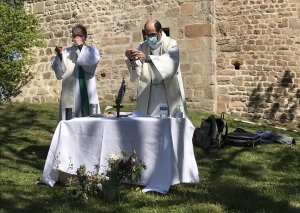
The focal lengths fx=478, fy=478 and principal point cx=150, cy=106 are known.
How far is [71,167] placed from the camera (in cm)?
465

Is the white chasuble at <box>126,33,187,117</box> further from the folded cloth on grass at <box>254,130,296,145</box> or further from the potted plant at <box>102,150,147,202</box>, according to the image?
the folded cloth on grass at <box>254,130,296,145</box>

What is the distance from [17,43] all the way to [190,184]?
10495 millimetres

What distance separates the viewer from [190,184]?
15.3ft

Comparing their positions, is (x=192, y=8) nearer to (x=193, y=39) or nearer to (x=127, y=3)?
(x=193, y=39)

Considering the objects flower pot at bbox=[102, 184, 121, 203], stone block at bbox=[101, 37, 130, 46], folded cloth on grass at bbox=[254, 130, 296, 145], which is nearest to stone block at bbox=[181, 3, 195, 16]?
stone block at bbox=[101, 37, 130, 46]

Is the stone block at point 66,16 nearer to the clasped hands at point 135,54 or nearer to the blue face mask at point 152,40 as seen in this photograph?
the blue face mask at point 152,40

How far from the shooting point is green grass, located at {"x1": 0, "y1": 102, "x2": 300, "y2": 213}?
13.0ft

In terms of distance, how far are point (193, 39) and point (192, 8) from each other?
0.78 meters

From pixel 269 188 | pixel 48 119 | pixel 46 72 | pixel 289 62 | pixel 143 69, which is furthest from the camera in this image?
A: pixel 46 72

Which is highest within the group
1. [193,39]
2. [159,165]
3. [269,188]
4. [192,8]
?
[192,8]

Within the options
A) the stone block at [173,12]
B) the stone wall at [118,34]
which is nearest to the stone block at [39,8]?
the stone wall at [118,34]

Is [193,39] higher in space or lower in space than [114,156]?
higher

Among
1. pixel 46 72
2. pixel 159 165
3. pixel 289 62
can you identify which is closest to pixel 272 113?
pixel 289 62

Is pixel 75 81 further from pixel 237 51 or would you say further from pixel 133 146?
pixel 237 51
